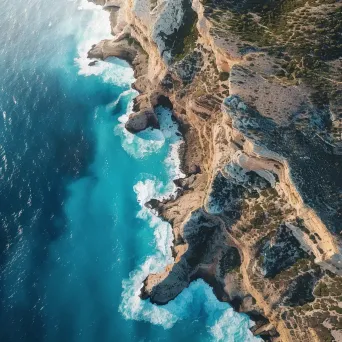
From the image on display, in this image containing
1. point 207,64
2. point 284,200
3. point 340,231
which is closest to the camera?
point 340,231

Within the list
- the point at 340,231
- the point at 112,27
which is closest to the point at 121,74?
the point at 112,27

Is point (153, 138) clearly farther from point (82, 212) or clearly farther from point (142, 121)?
point (82, 212)

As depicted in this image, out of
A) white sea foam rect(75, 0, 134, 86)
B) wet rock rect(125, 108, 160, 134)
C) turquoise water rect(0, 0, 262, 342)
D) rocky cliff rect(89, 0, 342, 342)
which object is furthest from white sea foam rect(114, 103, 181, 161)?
white sea foam rect(75, 0, 134, 86)

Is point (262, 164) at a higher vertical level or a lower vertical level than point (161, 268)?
higher

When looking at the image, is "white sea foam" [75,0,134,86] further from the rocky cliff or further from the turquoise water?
the rocky cliff

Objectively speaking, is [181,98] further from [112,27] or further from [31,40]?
[31,40]

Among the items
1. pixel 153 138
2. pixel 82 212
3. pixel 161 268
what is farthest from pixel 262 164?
pixel 82 212
